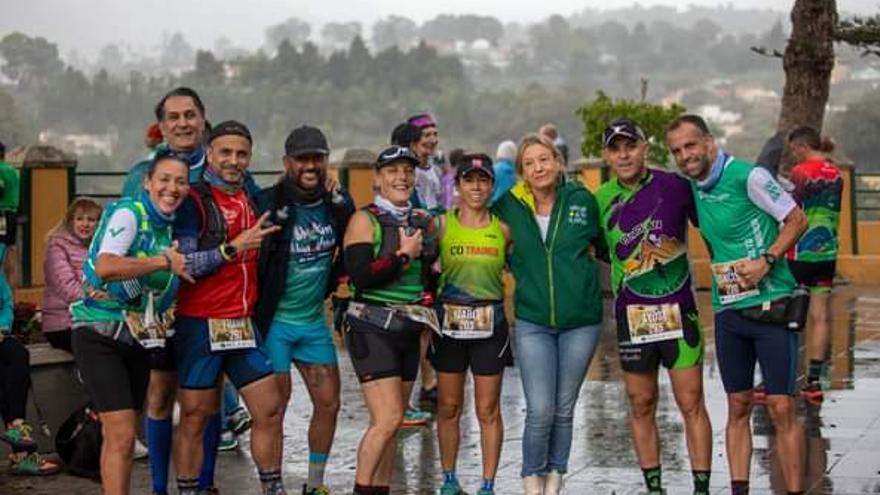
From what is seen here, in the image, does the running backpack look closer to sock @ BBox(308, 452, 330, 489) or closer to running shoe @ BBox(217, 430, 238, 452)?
running shoe @ BBox(217, 430, 238, 452)

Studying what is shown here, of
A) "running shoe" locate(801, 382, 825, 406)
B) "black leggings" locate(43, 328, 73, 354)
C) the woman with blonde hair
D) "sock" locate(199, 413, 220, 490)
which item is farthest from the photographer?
"running shoe" locate(801, 382, 825, 406)

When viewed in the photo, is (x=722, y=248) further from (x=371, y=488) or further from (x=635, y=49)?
(x=635, y=49)

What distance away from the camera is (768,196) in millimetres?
8539

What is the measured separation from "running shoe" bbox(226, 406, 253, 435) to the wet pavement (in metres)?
0.13

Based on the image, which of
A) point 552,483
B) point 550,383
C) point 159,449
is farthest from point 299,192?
point 552,483

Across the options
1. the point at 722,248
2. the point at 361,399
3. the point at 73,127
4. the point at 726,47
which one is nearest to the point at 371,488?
the point at 722,248

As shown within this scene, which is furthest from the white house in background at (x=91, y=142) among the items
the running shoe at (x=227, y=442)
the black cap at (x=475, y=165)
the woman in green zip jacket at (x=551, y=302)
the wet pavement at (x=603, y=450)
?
the woman in green zip jacket at (x=551, y=302)

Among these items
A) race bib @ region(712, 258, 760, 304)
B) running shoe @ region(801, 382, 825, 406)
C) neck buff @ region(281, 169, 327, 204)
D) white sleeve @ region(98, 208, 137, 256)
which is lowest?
running shoe @ region(801, 382, 825, 406)

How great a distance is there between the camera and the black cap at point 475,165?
355 inches

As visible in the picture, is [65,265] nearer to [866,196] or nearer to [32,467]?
[32,467]

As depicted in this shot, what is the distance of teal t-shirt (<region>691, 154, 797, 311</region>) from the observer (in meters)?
8.55

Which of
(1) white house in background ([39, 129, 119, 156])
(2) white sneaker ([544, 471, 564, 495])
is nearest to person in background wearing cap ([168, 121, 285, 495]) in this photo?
(2) white sneaker ([544, 471, 564, 495])

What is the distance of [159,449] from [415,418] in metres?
2.89

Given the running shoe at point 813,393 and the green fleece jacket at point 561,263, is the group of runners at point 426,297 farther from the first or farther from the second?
the running shoe at point 813,393
